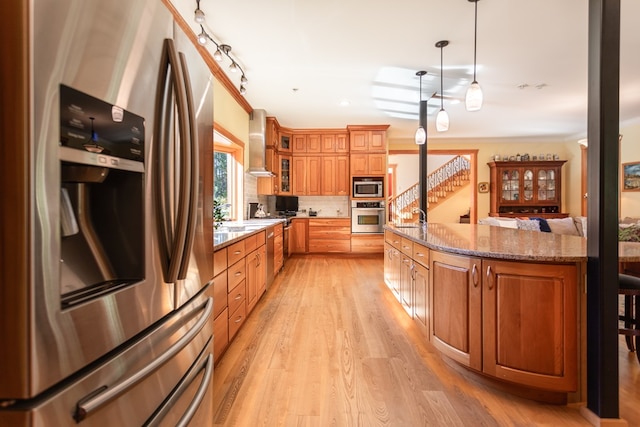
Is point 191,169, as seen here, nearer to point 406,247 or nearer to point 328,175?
point 406,247

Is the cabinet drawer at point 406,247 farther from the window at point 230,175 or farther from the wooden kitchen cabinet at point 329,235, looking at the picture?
the wooden kitchen cabinet at point 329,235

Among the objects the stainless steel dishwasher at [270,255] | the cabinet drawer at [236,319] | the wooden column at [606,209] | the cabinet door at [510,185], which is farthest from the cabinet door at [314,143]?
the wooden column at [606,209]

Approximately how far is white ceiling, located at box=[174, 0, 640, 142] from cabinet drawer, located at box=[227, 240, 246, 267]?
199 cm

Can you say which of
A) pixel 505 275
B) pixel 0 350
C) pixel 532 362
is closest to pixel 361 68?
pixel 505 275

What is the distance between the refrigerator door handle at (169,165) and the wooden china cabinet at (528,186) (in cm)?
809

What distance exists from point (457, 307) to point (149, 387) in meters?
1.82

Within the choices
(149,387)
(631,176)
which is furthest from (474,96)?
(631,176)

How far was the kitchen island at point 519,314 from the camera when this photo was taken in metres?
1.66

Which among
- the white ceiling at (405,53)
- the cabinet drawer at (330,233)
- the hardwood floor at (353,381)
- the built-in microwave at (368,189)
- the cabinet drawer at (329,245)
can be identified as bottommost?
the hardwood floor at (353,381)

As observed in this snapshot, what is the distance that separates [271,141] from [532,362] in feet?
17.2

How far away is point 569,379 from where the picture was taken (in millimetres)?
1661

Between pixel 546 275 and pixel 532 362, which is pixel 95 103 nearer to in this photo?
pixel 546 275

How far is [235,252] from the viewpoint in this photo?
2.48 metres

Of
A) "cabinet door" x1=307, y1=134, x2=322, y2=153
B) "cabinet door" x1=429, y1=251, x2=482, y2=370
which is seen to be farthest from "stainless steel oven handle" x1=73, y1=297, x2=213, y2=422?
"cabinet door" x1=307, y1=134, x2=322, y2=153
